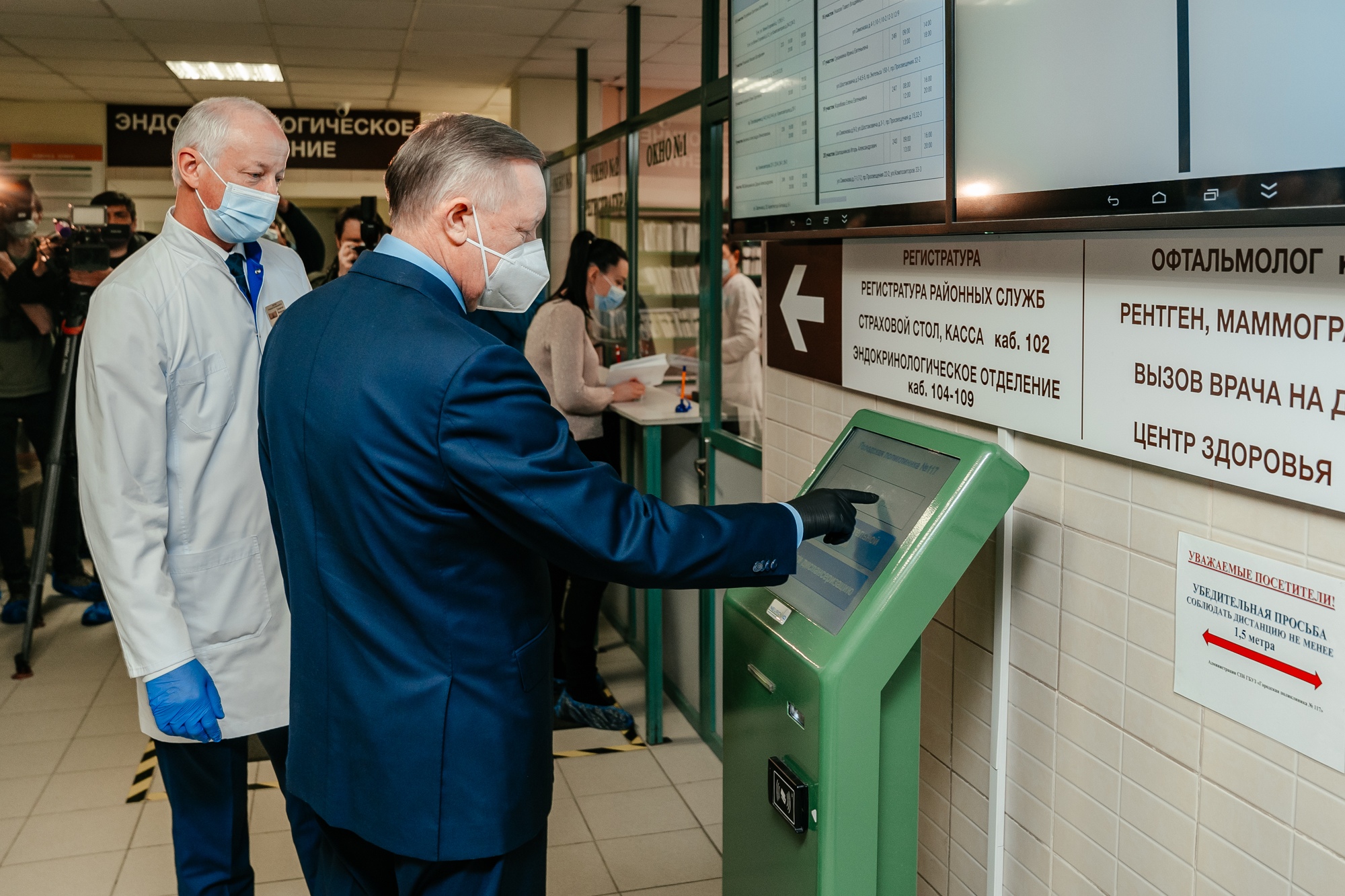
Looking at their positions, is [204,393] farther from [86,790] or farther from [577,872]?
[86,790]

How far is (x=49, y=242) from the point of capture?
201 inches

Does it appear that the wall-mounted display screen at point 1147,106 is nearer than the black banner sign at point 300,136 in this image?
Yes

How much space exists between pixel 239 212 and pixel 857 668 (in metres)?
1.50

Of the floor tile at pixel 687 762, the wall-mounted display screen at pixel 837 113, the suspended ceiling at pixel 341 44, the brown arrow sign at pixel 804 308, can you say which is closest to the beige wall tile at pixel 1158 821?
the wall-mounted display screen at pixel 837 113

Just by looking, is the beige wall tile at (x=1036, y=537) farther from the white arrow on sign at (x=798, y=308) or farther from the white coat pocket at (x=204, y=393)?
the white coat pocket at (x=204, y=393)

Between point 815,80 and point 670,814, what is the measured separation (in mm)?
2120

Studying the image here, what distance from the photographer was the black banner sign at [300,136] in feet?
27.5

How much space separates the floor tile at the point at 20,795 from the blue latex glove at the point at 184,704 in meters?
1.73

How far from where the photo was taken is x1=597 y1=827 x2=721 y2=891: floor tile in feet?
9.43

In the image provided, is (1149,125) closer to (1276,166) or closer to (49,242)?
(1276,166)

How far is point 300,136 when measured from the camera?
27.5 feet

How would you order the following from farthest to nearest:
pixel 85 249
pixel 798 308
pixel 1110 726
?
1. pixel 85 249
2. pixel 798 308
3. pixel 1110 726

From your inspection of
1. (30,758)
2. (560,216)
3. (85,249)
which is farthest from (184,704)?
(560,216)

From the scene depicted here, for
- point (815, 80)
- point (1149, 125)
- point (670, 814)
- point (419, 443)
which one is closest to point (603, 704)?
point (670, 814)
